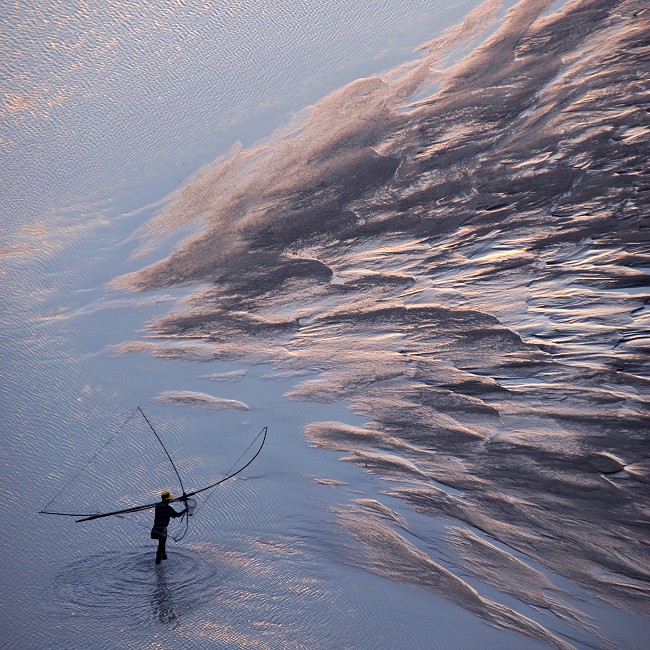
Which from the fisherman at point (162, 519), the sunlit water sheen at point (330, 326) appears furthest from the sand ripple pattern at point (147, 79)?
the fisherman at point (162, 519)

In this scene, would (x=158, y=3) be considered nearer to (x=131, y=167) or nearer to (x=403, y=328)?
(x=131, y=167)

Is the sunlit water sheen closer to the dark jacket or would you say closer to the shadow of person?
the shadow of person

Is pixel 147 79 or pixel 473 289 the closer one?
pixel 473 289

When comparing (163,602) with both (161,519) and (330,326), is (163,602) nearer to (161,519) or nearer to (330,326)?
(161,519)

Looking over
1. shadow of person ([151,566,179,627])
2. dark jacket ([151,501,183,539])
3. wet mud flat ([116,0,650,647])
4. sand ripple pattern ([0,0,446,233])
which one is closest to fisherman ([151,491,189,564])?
dark jacket ([151,501,183,539])

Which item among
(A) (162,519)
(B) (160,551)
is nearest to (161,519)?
(A) (162,519)

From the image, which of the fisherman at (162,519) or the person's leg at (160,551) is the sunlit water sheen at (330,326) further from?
the fisherman at (162,519)
